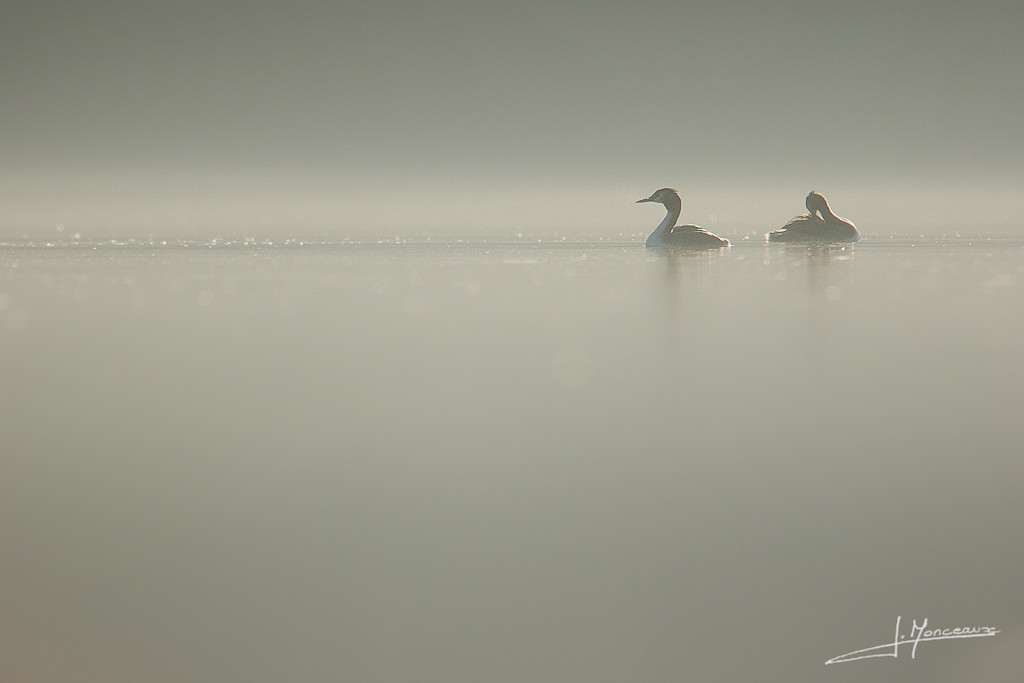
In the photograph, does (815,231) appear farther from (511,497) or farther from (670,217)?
(511,497)

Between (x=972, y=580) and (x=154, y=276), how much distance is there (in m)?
7.13

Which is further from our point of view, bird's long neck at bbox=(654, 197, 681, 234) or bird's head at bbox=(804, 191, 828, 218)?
bird's head at bbox=(804, 191, 828, 218)

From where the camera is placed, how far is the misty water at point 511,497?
1.92 meters

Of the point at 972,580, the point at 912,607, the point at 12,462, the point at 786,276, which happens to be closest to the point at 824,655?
the point at 912,607

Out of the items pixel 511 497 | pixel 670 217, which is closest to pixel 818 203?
pixel 670 217

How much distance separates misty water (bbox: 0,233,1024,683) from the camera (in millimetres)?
1924

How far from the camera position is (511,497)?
2570mm

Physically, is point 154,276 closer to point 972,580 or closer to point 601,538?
point 601,538

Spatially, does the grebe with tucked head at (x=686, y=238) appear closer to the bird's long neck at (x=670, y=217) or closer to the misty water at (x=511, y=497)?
the bird's long neck at (x=670, y=217)

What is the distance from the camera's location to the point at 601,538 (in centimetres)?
232
